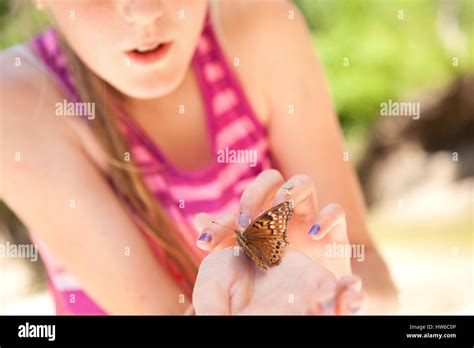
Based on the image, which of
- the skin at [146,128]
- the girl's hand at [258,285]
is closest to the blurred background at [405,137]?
the skin at [146,128]

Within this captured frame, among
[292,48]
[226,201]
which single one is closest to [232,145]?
[226,201]

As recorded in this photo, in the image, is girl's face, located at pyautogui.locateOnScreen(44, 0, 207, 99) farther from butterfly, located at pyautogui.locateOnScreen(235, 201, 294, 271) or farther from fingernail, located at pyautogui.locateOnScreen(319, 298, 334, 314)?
fingernail, located at pyautogui.locateOnScreen(319, 298, 334, 314)

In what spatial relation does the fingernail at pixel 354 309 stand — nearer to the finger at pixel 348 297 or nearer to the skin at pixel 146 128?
the finger at pixel 348 297

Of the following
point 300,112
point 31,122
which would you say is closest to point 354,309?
point 300,112

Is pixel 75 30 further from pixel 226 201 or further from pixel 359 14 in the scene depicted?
pixel 359 14

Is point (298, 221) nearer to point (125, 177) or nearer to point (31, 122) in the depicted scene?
point (125, 177)

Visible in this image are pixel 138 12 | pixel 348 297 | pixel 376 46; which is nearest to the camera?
pixel 348 297

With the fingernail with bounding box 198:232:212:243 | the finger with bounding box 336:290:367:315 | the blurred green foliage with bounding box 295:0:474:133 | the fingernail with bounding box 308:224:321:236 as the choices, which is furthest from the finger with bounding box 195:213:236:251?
the blurred green foliage with bounding box 295:0:474:133

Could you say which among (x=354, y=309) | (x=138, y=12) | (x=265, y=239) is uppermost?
(x=138, y=12)
